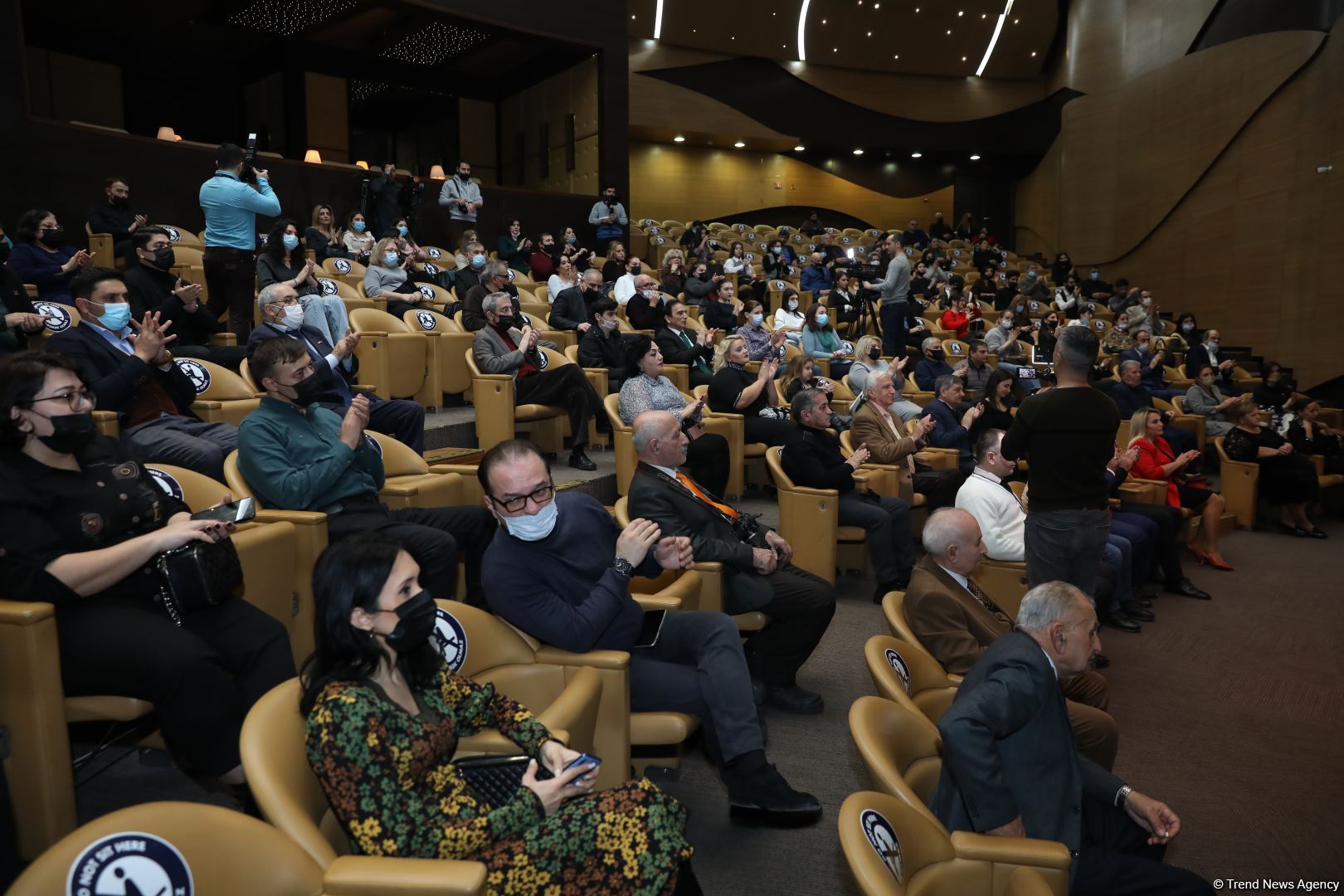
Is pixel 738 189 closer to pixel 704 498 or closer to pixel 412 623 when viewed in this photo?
pixel 704 498

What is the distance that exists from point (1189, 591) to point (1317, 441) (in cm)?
326

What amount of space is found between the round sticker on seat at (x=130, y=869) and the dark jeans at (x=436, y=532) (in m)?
1.48

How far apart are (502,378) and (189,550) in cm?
294

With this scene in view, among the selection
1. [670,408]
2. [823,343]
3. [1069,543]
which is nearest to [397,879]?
[1069,543]

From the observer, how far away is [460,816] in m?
1.51

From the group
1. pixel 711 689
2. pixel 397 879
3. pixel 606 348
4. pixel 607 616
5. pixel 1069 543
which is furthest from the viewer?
pixel 606 348

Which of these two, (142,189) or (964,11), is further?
(964,11)

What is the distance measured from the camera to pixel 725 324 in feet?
25.7

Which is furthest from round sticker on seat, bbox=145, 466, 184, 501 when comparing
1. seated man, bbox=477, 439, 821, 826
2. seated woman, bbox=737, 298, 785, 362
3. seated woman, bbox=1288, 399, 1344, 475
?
seated woman, bbox=1288, 399, 1344, 475

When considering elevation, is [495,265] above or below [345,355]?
above

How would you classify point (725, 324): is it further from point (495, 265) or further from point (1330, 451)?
point (1330, 451)

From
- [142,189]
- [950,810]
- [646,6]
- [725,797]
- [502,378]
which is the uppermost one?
[646,6]

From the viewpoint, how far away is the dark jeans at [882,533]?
4.33 meters

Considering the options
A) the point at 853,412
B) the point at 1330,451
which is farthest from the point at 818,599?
the point at 1330,451
